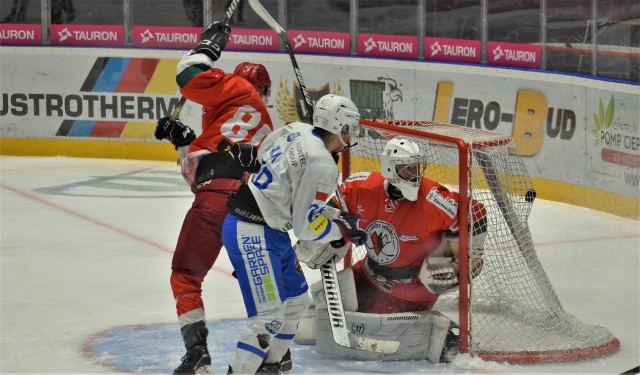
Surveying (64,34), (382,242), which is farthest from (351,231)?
(64,34)

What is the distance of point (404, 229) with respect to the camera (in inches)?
184

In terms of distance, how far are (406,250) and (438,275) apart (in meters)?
0.18

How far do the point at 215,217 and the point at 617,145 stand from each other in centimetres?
398

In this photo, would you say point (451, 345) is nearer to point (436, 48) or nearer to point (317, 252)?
point (317, 252)

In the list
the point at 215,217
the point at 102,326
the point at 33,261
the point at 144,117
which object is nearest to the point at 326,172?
the point at 215,217

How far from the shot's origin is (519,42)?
876 cm

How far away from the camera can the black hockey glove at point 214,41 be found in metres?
Result: 4.70

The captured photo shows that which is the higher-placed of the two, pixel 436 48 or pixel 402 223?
pixel 436 48

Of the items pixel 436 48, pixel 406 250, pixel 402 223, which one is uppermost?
pixel 436 48

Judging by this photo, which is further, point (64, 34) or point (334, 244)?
point (64, 34)

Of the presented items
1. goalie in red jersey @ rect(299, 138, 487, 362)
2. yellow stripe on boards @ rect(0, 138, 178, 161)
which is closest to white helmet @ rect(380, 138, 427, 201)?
goalie in red jersey @ rect(299, 138, 487, 362)

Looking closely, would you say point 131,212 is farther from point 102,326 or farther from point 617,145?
point 617,145

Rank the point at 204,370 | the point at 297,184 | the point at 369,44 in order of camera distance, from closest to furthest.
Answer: the point at 297,184 → the point at 204,370 → the point at 369,44

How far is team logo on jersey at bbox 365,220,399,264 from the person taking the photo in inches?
185
